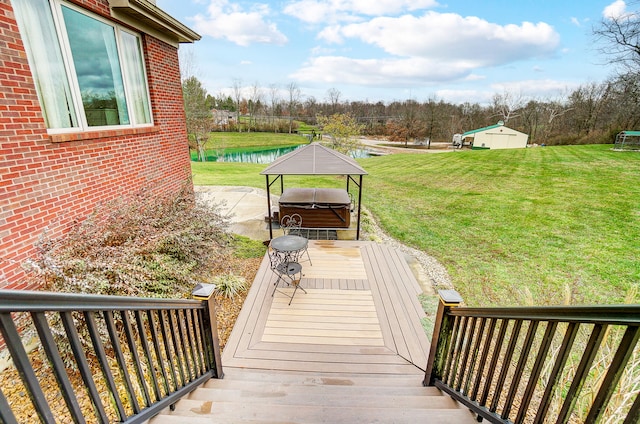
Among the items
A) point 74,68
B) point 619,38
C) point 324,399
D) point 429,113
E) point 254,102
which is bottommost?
point 324,399

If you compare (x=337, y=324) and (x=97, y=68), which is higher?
(x=97, y=68)

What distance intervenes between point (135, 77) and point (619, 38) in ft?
A: 75.9

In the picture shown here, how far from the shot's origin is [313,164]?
257 inches

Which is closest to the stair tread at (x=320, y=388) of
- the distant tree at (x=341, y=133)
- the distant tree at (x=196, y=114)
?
the distant tree at (x=341, y=133)

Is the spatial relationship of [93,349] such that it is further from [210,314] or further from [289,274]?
[289,274]

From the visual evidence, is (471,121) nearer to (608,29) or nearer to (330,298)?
(608,29)

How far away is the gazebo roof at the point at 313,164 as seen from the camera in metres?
6.33

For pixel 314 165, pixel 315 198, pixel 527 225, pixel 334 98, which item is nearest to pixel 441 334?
pixel 314 165

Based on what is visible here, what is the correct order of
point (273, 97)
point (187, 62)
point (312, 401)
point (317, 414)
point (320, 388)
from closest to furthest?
point (317, 414) < point (312, 401) < point (320, 388) < point (187, 62) < point (273, 97)

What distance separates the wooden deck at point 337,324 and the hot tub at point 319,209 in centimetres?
152

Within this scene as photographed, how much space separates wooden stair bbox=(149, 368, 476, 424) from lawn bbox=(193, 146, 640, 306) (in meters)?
2.00

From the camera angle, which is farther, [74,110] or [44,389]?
[74,110]

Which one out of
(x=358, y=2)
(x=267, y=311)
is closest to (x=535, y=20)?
(x=358, y=2)

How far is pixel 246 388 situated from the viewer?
2.74 m
